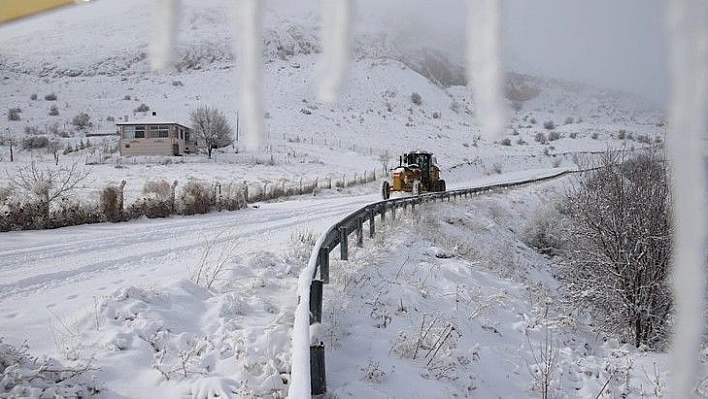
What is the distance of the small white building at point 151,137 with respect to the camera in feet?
114

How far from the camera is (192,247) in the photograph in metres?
8.43

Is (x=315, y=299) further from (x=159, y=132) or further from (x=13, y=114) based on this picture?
(x=13, y=114)

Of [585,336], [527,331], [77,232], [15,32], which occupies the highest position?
[15,32]

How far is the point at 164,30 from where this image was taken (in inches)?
64.1

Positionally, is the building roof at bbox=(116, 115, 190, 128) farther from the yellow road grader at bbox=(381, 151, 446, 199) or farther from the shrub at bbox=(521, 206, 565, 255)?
the shrub at bbox=(521, 206, 565, 255)

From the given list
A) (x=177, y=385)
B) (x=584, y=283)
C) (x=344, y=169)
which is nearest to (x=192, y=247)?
(x=177, y=385)

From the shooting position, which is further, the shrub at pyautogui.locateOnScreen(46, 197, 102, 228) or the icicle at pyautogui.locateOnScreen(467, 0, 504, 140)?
the shrub at pyautogui.locateOnScreen(46, 197, 102, 228)

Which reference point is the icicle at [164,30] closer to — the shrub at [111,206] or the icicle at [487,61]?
the icicle at [487,61]

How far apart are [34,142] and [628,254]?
36.8 meters

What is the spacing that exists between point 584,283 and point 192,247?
8069mm

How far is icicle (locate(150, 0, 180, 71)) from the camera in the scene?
1.62 m

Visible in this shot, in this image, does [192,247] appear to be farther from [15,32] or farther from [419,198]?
[419,198]

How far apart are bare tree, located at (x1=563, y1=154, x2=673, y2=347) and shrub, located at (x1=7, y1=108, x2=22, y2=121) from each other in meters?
47.0

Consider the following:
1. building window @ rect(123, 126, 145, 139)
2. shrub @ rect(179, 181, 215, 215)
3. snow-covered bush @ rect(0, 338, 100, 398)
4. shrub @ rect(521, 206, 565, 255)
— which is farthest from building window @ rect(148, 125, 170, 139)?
snow-covered bush @ rect(0, 338, 100, 398)
